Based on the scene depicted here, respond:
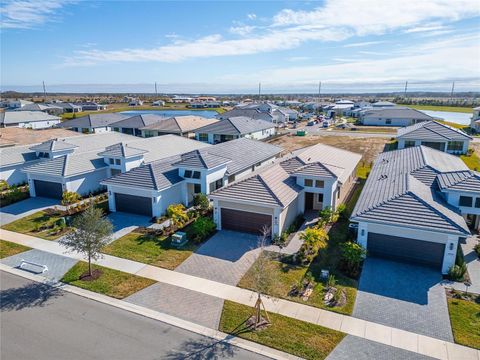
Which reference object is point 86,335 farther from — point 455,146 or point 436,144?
point 455,146

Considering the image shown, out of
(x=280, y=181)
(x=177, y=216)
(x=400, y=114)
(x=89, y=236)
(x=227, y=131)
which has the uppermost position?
(x=400, y=114)

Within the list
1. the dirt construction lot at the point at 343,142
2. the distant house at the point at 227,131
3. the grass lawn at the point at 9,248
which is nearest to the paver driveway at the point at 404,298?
the grass lawn at the point at 9,248

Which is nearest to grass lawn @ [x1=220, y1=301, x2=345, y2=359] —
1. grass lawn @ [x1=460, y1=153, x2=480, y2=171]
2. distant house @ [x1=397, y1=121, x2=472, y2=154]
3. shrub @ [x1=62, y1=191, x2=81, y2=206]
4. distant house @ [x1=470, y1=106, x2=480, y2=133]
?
shrub @ [x1=62, y1=191, x2=81, y2=206]

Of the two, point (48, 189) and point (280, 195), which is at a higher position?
point (280, 195)

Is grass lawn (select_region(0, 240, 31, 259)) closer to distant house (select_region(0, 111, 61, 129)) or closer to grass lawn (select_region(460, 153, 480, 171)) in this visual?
grass lawn (select_region(460, 153, 480, 171))

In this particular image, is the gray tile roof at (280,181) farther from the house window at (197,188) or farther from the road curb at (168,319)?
the road curb at (168,319)

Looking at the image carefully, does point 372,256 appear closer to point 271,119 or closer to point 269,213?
point 269,213

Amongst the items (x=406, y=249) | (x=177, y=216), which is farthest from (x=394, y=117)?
(x=177, y=216)
